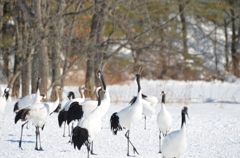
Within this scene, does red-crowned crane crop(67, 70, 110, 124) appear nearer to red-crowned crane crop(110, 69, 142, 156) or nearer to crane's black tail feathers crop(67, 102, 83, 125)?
crane's black tail feathers crop(67, 102, 83, 125)

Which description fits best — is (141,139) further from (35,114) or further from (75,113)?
(35,114)

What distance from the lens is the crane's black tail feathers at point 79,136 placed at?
6441 mm

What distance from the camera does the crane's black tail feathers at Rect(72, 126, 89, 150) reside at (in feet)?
21.1

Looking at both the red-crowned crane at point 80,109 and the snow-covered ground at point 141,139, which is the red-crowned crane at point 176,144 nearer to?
the snow-covered ground at point 141,139

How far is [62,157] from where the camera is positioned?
6777mm

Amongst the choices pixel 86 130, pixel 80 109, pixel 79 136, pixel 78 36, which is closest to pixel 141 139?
pixel 80 109

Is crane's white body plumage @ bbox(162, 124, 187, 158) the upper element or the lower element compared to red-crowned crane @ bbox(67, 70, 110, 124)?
lower

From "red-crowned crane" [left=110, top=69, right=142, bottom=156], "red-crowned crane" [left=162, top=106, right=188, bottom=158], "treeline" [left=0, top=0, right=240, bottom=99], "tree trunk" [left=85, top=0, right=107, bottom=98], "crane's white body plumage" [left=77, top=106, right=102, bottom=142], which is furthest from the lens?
"tree trunk" [left=85, top=0, right=107, bottom=98]

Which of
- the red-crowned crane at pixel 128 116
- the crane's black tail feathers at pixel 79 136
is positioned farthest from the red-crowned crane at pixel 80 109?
the crane's black tail feathers at pixel 79 136

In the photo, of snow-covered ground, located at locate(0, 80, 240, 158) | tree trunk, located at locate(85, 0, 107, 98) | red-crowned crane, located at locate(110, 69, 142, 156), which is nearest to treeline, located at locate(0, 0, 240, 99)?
tree trunk, located at locate(85, 0, 107, 98)

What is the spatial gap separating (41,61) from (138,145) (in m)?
6.64

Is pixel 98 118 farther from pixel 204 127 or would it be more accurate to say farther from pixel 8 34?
pixel 8 34

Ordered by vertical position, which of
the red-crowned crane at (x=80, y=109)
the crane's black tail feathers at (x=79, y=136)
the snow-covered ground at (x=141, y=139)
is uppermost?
the red-crowned crane at (x=80, y=109)

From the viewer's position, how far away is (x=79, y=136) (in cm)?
652
